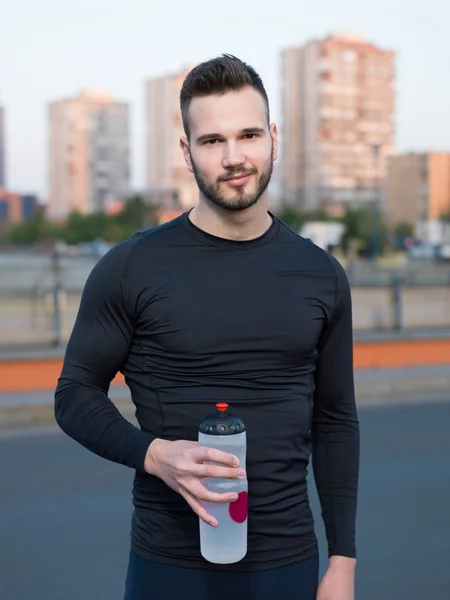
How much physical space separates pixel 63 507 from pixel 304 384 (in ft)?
16.6

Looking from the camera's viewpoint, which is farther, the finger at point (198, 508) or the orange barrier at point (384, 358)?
the orange barrier at point (384, 358)

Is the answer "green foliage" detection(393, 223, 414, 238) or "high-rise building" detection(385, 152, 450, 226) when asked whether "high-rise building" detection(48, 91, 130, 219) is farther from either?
"green foliage" detection(393, 223, 414, 238)

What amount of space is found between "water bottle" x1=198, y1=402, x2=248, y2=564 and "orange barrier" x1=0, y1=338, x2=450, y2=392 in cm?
957

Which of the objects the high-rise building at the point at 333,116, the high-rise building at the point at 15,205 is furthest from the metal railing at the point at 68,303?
the high-rise building at the point at 15,205

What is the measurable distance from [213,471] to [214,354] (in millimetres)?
325

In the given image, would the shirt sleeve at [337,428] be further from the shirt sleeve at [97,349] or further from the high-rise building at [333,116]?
the high-rise building at [333,116]

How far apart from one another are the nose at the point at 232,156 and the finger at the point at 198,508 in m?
0.70

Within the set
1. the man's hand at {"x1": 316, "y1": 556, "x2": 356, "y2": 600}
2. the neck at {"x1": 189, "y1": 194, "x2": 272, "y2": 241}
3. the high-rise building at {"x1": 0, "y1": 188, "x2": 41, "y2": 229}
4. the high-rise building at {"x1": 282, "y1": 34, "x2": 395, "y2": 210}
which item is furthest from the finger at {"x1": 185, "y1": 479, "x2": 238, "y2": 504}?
the high-rise building at {"x1": 0, "y1": 188, "x2": 41, "y2": 229}

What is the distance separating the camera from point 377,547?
603 centimetres

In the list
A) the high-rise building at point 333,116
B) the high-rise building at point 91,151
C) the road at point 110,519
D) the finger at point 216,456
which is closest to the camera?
the finger at point 216,456

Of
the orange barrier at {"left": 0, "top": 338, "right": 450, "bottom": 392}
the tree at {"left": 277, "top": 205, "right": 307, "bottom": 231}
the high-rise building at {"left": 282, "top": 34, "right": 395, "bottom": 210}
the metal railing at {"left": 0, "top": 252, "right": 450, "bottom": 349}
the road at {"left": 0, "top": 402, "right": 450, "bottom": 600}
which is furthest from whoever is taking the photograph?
Result: the high-rise building at {"left": 282, "top": 34, "right": 395, "bottom": 210}

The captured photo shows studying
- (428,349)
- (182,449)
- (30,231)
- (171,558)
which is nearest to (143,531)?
(171,558)

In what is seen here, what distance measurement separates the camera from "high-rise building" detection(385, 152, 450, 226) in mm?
127438

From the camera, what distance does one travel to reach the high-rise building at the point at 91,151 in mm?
154875
